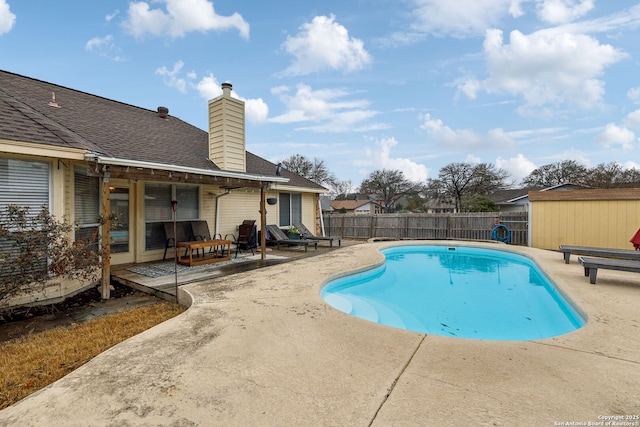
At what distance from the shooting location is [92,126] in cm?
696

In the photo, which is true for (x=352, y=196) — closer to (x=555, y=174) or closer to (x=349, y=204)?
(x=349, y=204)

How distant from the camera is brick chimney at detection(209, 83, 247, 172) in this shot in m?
8.51

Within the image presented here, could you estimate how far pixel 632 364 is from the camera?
2.60m

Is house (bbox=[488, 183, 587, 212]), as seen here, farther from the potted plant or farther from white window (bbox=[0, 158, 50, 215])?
white window (bbox=[0, 158, 50, 215])

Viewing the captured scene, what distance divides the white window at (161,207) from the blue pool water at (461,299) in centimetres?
481

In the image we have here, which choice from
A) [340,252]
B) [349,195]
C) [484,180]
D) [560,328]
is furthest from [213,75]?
[349,195]

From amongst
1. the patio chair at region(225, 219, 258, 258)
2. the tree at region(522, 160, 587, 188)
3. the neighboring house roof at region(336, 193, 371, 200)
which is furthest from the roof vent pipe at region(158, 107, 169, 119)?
the neighboring house roof at region(336, 193, 371, 200)

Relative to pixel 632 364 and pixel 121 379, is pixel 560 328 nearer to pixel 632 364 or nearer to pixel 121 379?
pixel 632 364

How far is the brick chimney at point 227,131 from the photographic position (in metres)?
8.51

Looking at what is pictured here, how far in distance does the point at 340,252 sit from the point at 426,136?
42.3 feet

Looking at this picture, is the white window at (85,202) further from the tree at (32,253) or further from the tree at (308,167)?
the tree at (308,167)

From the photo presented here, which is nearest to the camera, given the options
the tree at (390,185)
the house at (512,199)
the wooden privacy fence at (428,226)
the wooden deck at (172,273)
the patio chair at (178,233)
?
the wooden deck at (172,273)

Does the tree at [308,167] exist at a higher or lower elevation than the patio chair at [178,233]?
higher

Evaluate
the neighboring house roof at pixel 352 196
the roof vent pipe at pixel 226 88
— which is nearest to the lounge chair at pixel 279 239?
the roof vent pipe at pixel 226 88
